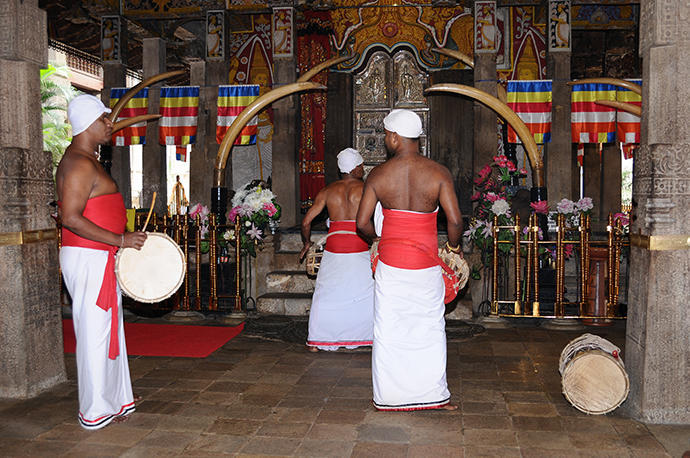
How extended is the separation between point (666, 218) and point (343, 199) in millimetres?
3295

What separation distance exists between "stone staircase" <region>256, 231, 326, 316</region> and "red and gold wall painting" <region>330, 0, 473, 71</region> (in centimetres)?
509

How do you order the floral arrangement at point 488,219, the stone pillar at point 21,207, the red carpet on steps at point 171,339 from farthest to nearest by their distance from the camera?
the floral arrangement at point 488,219 → the red carpet on steps at point 171,339 → the stone pillar at point 21,207

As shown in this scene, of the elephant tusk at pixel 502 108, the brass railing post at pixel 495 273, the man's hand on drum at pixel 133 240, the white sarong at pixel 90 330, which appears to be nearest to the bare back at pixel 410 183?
the man's hand on drum at pixel 133 240

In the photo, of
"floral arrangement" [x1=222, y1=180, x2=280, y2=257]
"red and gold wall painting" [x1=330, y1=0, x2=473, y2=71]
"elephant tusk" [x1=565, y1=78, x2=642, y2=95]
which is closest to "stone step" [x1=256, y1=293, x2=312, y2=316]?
"floral arrangement" [x1=222, y1=180, x2=280, y2=257]

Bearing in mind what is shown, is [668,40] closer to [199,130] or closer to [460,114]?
[460,114]

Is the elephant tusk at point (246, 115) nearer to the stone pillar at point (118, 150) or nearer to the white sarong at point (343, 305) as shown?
the stone pillar at point (118, 150)

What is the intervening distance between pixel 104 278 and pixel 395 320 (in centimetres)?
218

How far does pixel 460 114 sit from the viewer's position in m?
13.1

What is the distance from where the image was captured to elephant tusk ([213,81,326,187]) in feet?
34.3

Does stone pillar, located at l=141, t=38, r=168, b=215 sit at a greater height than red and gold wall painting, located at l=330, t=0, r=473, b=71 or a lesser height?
lesser

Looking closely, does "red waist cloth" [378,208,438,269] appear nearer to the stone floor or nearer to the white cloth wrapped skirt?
the white cloth wrapped skirt

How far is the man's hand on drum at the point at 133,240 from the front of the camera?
4.41m

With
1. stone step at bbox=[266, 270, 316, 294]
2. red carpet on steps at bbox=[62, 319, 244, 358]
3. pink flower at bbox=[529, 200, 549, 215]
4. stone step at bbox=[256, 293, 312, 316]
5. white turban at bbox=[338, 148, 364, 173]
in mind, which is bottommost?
red carpet on steps at bbox=[62, 319, 244, 358]

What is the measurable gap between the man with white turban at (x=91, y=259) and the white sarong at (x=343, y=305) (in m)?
2.71
